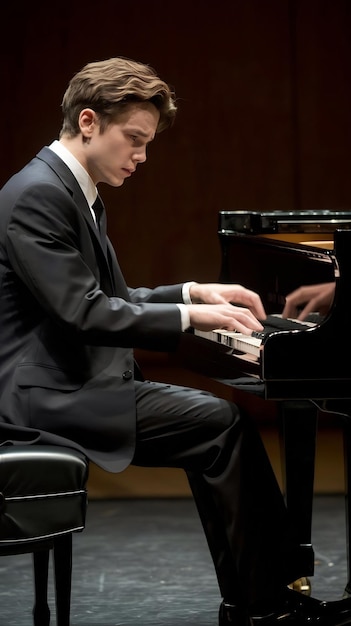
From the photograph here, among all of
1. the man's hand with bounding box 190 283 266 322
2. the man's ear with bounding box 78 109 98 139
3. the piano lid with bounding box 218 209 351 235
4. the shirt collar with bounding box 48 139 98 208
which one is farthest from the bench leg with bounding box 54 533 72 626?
the piano lid with bounding box 218 209 351 235

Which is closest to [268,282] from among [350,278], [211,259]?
[350,278]

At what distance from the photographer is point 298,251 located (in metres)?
A: 2.76

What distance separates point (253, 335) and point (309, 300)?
155 millimetres

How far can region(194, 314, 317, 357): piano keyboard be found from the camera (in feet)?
8.39

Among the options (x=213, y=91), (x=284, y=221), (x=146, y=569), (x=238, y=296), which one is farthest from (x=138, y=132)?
(x=213, y=91)

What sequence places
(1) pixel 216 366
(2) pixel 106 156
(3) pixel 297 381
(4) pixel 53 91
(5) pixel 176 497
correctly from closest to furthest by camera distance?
1. (3) pixel 297 381
2. (2) pixel 106 156
3. (1) pixel 216 366
4. (5) pixel 176 497
5. (4) pixel 53 91

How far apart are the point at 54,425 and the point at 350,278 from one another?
74cm

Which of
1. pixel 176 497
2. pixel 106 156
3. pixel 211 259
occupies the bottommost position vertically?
pixel 176 497

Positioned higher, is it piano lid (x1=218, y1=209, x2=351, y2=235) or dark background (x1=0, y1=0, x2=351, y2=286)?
dark background (x1=0, y1=0, x2=351, y2=286)

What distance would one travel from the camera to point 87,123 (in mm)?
2666

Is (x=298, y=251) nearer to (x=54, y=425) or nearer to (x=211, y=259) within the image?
(x=54, y=425)

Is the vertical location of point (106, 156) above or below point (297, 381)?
above

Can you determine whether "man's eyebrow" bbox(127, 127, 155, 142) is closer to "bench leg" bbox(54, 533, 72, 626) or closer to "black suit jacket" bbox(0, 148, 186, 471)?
"black suit jacket" bbox(0, 148, 186, 471)

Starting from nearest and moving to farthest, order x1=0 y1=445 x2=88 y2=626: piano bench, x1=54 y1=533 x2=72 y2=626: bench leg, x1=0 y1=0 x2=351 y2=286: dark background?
1. x1=0 y1=445 x2=88 y2=626: piano bench
2. x1=54 y1=533 x2=72 y2=626: bench leg
3. x1=0 y1=0 x2=351 y2=286: dark background
